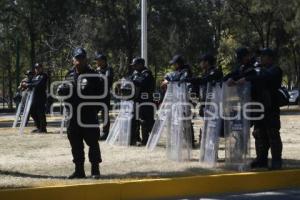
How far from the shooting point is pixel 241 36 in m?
40.2

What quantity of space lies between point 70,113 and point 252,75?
8.78 feet

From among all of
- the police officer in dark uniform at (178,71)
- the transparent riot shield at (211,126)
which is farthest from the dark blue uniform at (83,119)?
the police officer in dark uniform at (178,71)

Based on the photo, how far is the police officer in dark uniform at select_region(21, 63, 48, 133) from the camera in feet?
49.9

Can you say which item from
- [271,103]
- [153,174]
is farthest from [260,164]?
[153,174]

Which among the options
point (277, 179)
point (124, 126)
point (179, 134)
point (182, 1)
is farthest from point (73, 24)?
point (277, 179)

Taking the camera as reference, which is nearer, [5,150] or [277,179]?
[277,179]

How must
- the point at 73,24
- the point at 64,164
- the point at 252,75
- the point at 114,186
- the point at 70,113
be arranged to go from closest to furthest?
1. the point at 114,186
2. the point at 70,113
3. the point at 252,75
4. the point at 64,164
5. the point at 73,24

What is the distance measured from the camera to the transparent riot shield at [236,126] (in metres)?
9.44

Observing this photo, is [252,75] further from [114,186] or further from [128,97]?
[128,97]

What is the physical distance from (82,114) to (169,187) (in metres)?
1.51

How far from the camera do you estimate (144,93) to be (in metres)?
12.6

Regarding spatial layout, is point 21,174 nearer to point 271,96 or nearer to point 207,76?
point 207,76

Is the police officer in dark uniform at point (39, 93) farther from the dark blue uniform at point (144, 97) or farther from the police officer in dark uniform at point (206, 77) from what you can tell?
the police officer in dark uniform at point (206, 77)

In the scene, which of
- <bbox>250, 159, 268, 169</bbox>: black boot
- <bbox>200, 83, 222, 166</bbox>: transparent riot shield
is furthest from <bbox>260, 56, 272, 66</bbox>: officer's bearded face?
<bbox>250, 159, 268, 169</bbox>: black boot
